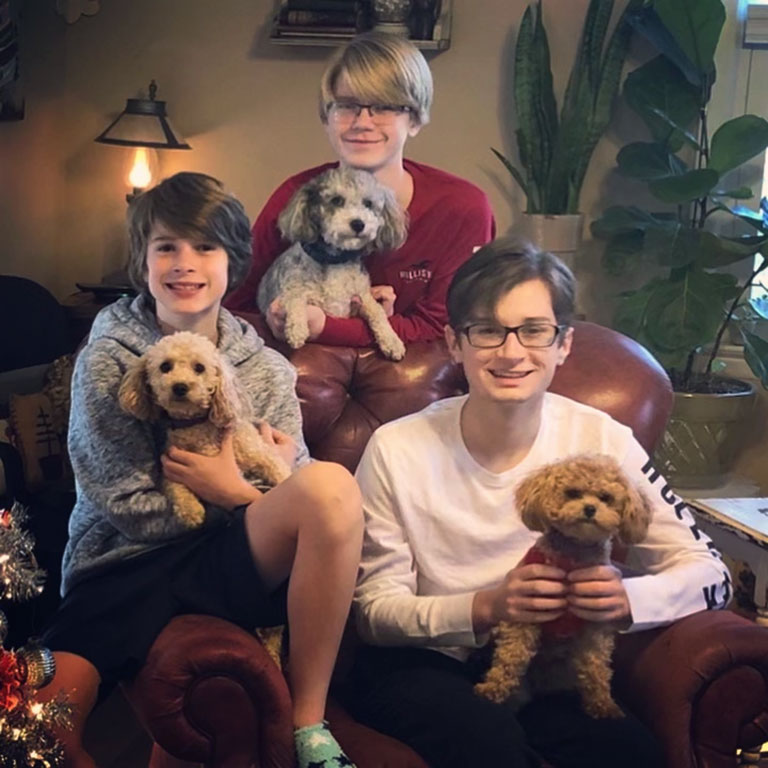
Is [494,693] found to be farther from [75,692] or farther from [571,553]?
[75,692]

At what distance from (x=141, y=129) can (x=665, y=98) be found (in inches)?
65.5

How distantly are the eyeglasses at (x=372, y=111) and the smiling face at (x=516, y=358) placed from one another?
2.25 ft

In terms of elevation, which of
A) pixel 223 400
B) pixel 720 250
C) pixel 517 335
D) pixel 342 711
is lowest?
pixel 342 711

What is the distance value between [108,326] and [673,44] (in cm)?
206

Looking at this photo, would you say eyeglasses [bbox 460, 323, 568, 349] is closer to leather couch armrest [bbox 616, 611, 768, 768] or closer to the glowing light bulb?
leather couch armrest [bbox 616, 611, 768, 768]

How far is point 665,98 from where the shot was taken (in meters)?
3.37

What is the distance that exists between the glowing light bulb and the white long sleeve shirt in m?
2.14

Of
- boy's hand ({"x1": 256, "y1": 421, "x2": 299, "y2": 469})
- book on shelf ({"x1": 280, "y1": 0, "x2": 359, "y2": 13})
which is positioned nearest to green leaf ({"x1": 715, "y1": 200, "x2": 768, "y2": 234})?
book on shelf ({"x1": 280, "y1": 0, "x2": 359, "y2": 13})

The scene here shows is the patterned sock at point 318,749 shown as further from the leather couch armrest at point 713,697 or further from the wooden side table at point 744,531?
the wooden side table at point 744,531

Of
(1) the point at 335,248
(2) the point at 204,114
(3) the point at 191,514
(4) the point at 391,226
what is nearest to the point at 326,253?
(1) the point at 335,248

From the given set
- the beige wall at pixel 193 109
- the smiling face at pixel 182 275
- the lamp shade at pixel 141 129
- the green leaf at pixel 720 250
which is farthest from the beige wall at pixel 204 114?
the smiling face at pixel 182 275

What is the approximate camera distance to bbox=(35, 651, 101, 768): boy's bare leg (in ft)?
5.37

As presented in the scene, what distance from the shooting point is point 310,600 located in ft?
5.84

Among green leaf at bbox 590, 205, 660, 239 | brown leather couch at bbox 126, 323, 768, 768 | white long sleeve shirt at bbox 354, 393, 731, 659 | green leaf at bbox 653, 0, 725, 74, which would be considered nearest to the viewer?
brown leather couch at bbox 126, 323, 768, 768
